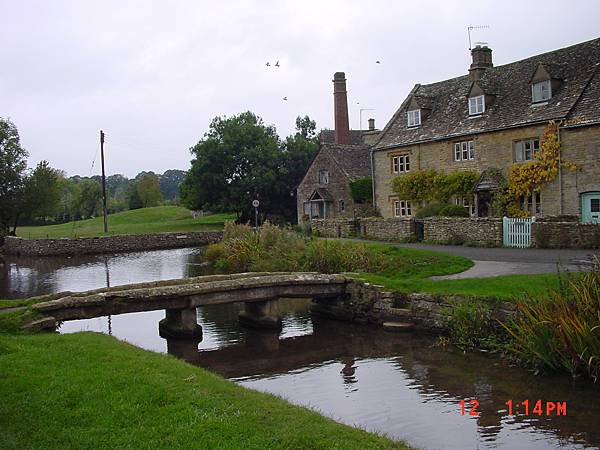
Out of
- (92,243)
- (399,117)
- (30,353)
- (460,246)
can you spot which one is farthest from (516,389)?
(92,243)

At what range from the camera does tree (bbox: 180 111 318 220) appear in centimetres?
6066

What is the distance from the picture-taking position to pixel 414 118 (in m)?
40.8

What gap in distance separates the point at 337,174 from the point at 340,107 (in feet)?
27.1

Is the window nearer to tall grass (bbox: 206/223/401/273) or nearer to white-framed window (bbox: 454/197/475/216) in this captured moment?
white-framed window (bbox: 454/197/475/216)

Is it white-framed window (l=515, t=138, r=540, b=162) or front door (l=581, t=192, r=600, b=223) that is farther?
white-framed window (l=515, t=138, r=540, b=162)

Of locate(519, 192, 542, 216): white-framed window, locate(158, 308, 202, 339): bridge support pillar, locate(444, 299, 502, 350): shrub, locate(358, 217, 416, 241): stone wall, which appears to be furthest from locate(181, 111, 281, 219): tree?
locate(444, 299, 502, 350): shrub

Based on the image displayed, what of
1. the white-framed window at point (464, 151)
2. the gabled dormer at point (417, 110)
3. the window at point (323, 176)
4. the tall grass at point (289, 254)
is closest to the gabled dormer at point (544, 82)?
the white-framed window at point (464, 151)

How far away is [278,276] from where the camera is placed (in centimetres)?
1816

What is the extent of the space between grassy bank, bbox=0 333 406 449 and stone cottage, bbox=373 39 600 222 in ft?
83.6

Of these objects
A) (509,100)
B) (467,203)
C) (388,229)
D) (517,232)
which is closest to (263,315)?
(517,232)

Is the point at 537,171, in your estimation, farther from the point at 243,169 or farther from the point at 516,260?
the point at 243,169

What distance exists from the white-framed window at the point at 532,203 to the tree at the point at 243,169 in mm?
30855

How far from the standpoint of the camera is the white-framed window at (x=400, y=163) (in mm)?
40500

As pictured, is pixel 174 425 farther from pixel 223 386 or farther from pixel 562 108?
pixel 562 108
